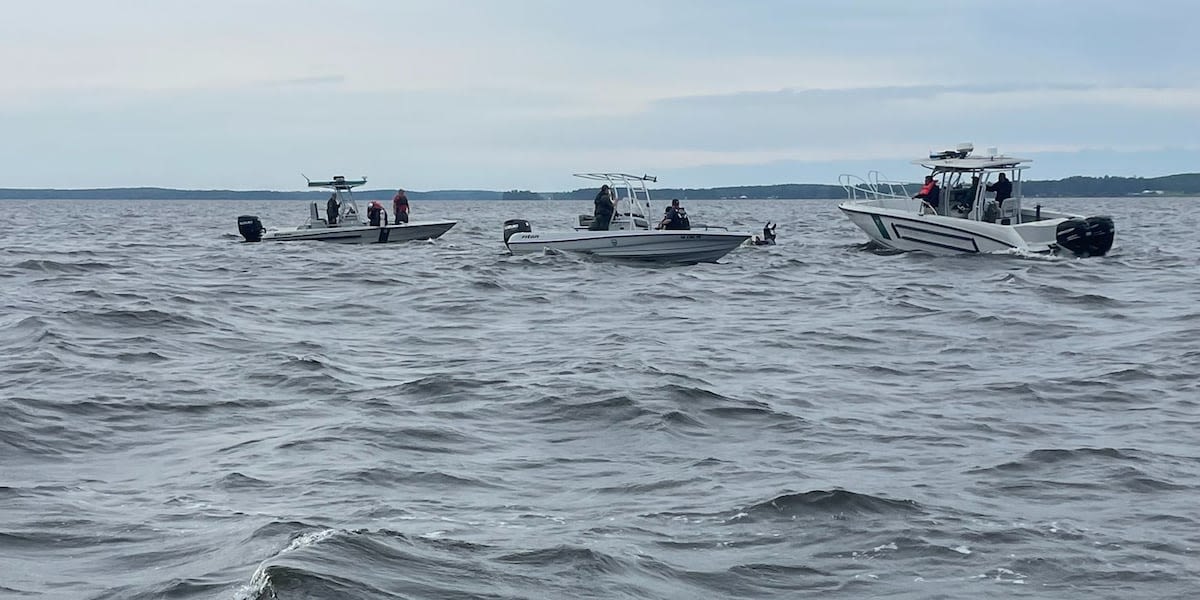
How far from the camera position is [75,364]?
1388cm

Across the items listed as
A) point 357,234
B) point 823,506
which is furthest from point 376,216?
point 823,506

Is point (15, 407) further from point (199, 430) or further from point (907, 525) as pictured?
point (907, 525)

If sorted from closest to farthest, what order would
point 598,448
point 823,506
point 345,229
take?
point 823,506
point 598,448
point 345,229

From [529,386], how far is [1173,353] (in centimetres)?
745

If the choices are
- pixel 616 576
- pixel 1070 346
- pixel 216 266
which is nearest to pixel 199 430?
pixel 616 576

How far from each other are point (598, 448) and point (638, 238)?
18514 millimetres

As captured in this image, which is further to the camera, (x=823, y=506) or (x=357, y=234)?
(x=357, y=234)

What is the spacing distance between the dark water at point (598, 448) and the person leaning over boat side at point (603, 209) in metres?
7.74

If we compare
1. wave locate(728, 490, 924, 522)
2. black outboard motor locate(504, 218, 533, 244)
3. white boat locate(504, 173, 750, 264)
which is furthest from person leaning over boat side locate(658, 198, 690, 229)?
wave locate(728, 490, 924, 522)

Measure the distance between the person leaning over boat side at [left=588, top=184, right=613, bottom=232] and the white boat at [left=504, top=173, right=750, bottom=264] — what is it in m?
0.12

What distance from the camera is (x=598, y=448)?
9961 millimetres

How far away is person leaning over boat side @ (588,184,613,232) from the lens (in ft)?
93.7

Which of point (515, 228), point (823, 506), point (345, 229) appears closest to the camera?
point (823, 506)

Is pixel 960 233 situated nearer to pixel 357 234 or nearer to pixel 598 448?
pixel 357 234
